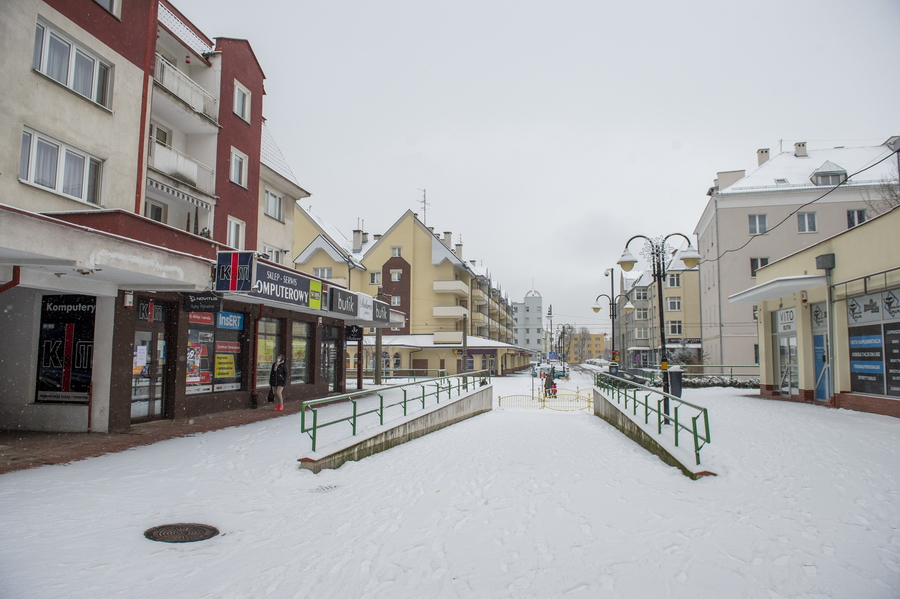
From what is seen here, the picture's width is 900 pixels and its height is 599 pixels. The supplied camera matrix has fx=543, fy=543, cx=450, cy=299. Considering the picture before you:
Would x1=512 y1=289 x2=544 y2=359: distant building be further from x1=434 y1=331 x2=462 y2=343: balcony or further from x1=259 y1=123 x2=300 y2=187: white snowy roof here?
x1=259 y1=123 x2=300 y2=187: white snowy roof

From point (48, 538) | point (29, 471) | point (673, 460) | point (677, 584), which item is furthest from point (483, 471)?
point (29, 471)

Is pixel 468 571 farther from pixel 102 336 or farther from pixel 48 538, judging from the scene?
pixel 102 336

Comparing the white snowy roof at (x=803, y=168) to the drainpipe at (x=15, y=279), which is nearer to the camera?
the drainpipe at (x=15, y=279)

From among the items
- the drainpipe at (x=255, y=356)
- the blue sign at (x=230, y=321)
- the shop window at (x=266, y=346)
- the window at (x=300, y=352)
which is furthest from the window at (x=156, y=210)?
the window at (x=300, y=352)

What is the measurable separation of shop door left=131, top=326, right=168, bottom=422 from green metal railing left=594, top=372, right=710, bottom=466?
10840mm

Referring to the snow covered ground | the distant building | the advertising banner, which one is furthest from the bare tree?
the distant building

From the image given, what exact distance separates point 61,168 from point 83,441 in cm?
534

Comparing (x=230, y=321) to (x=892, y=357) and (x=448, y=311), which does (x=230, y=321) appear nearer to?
(x=892, y=357)

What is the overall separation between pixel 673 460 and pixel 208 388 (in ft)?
36.5

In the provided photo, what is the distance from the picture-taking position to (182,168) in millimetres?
14781

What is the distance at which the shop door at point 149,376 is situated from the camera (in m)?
11.8

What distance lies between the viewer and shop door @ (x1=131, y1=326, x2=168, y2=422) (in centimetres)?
1176

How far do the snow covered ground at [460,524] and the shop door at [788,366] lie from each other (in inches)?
375

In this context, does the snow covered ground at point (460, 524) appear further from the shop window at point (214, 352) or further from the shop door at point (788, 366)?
the shop door at point (788, 366)
